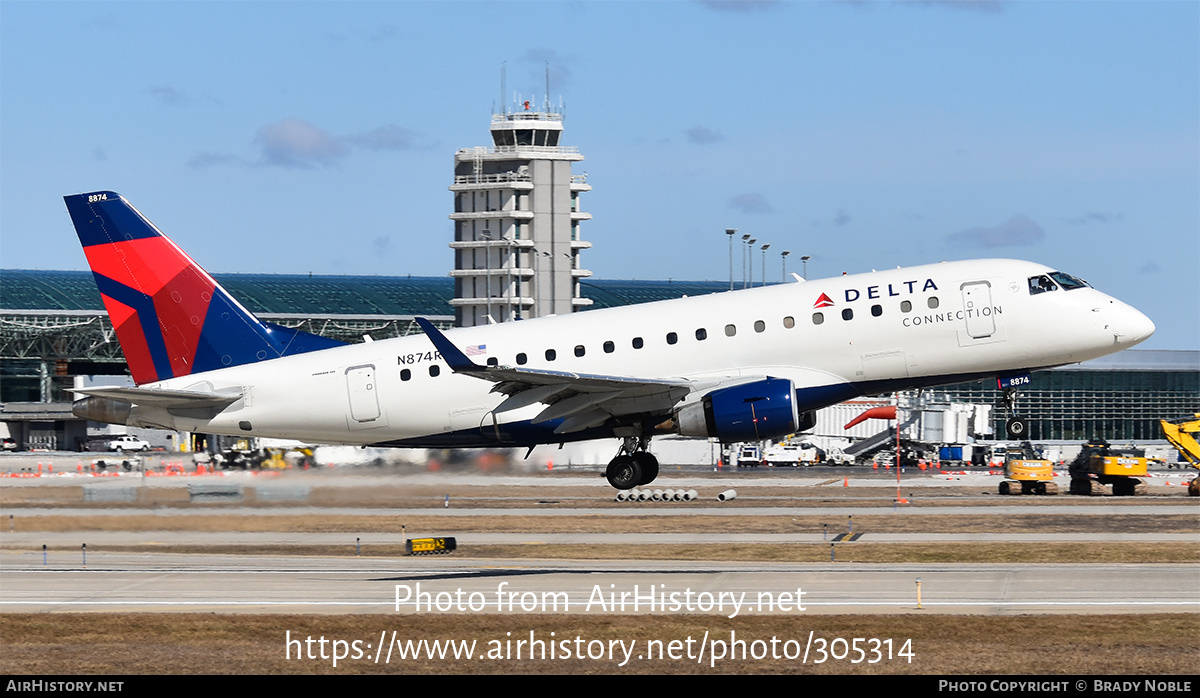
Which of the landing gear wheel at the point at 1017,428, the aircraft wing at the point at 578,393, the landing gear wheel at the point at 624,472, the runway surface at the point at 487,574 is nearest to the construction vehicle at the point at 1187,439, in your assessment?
the runway surface at the point at 487,574

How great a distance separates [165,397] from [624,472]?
13409 millimetres

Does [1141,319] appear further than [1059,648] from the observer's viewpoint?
Yes

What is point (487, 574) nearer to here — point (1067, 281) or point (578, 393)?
point (578, 393)

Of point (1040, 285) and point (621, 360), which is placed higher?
point (1040, 285)

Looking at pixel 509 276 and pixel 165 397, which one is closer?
pixel 165 397

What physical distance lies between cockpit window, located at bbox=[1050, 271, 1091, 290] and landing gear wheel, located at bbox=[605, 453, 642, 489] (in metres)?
12.8

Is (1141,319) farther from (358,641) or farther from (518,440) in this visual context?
(358,641)

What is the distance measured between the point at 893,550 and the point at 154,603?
1129 inches

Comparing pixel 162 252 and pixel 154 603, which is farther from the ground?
pixel 162 252

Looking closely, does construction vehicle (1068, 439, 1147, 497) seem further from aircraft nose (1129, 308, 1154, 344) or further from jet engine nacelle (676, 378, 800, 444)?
jet engine nacelle (676, 378, 800, 444)

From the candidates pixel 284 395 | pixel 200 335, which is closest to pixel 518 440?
pixel 284 395

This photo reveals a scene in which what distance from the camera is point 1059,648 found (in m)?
36.7

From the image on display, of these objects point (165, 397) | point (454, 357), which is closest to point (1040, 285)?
point (454, 357)

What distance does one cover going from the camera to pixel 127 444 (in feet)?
375
